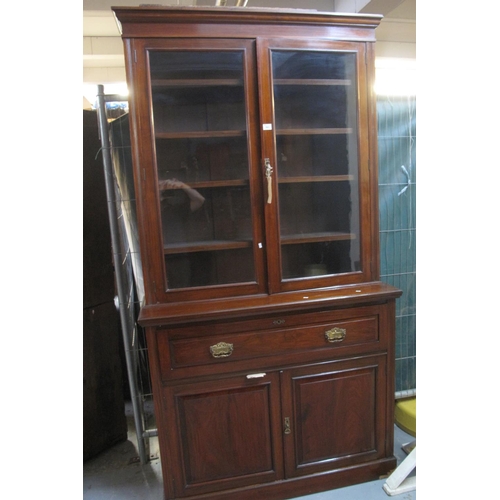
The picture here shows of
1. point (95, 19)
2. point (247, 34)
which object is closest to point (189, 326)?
point (247, 34)

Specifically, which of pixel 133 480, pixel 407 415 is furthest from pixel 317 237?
pixel 133 480

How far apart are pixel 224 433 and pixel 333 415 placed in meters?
0.46

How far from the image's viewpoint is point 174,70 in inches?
51.7

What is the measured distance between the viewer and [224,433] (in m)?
1.35

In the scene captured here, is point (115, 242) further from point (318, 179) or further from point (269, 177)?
point (318, 179)

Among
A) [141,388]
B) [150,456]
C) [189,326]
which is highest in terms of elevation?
[189,326]

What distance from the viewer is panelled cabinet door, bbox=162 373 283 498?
1.31m

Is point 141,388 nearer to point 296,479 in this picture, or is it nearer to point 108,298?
point 108,298

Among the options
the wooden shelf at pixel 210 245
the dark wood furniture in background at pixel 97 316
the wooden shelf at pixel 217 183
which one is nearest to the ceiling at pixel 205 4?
the dark wood furniture in background at pixel 97 316

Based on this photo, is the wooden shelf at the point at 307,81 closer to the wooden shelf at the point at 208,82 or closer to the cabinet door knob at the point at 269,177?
the wooden shelf at the point at 208,82

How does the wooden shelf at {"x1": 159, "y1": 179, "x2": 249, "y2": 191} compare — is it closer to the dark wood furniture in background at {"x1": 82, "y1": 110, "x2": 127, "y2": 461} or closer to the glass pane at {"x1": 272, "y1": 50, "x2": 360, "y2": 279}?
the glass pane at {"x1": 272, "y1": 50, "x2": 360, "y2": 279}

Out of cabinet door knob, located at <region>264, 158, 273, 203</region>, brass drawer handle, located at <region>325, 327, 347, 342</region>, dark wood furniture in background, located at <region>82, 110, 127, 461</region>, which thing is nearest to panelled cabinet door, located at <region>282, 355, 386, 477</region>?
brass drawer handle, located at <region>325, 327, 347, 342</region>
